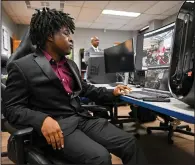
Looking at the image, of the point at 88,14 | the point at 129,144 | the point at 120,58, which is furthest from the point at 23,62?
the point at 88,14

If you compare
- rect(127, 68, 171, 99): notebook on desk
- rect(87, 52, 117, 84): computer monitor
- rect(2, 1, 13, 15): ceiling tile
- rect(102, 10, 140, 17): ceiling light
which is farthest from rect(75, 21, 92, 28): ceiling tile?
rect(127, 68, 171, 99): notebook on desk

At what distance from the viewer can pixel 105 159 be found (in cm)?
83

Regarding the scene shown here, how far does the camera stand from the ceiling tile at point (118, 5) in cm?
453

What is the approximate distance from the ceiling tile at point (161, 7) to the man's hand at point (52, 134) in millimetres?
4684

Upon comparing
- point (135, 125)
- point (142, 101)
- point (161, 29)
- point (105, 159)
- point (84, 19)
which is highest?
point (84, 19)

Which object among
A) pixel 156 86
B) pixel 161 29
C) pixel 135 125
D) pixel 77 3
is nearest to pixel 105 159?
pixel 156 86

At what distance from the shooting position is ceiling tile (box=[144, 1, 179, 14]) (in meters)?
4.61

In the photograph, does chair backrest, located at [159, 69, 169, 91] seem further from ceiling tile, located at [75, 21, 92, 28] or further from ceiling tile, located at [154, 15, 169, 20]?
ceiling tile, located at [75, 21, 92, 28]

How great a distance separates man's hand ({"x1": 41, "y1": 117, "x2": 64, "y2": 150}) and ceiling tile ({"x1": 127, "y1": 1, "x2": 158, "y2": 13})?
4471 mm

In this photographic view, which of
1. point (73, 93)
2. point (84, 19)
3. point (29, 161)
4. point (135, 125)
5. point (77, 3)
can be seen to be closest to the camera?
point (29, 161)

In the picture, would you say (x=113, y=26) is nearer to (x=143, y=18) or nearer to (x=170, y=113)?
(x=143, y=18)

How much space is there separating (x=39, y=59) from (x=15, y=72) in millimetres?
147

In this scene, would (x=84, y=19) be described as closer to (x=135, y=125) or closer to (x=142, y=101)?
(x=135, y=125)

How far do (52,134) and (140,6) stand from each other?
15.6 feet
